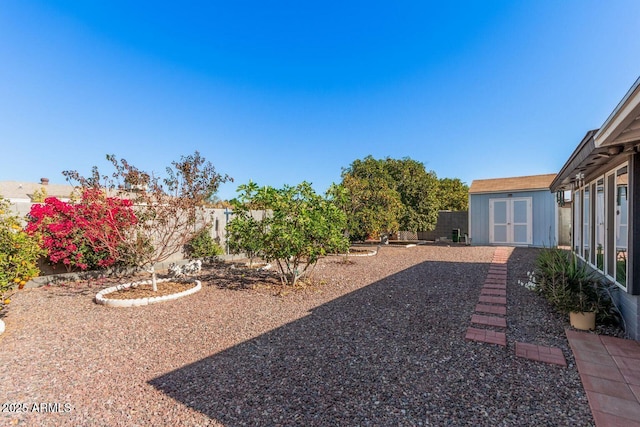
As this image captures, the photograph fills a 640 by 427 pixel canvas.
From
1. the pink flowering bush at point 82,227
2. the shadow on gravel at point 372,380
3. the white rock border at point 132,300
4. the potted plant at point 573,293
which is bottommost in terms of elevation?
the white rock border at point 132,300

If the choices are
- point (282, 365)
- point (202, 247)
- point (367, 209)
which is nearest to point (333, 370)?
point (282, 365)

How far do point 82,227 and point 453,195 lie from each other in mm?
25335

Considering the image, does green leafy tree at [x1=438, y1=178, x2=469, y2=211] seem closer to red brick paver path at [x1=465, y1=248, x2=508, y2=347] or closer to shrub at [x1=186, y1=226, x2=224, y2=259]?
red brick paver path at [x1=465, y1=248, x2=508, y2=347]

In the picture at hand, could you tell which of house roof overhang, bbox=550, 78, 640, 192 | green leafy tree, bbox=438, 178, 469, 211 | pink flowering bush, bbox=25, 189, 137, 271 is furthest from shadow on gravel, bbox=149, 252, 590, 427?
green leafy tree, bbox=438, 178, 469, 211

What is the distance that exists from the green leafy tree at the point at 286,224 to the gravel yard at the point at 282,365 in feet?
3.54

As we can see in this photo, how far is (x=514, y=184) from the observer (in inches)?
547

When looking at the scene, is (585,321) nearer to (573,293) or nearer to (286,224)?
(573,293)

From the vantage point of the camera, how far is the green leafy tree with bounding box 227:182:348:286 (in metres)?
5.90

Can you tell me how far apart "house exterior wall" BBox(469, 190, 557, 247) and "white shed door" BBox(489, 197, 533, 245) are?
16cm

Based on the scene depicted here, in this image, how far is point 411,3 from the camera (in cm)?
914

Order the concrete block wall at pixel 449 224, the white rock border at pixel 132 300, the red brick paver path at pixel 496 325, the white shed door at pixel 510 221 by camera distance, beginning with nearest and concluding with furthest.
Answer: the red brick paver path at pixel 496 325, the white rock border at pixel 132 300, the white shed door at pixel 510 221, the concrete block wall at pixel 449 224

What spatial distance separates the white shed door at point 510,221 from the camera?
13.2 meters

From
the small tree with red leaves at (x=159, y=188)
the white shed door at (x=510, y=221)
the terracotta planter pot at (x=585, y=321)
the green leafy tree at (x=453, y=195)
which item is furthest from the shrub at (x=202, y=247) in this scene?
the green leafy tree at (x=453, y=195)

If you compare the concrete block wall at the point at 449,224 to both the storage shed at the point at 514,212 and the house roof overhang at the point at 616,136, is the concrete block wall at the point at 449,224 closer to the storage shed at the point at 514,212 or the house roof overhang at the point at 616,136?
the storage shed at the point at 514,212
